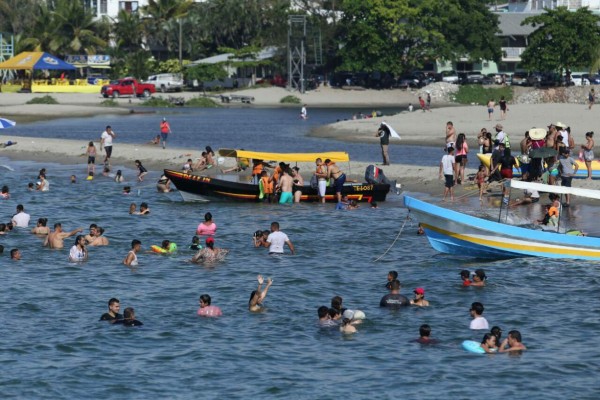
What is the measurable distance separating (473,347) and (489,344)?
356 mm

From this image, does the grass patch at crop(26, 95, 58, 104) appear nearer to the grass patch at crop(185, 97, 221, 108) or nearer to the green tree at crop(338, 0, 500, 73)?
the grass patch at crop(185, 97, 221, 108)

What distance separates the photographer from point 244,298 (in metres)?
29.2

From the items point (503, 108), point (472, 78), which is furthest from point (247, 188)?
point (472, 78)

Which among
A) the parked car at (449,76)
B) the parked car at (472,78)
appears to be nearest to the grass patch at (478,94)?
the parked car at (472,78)

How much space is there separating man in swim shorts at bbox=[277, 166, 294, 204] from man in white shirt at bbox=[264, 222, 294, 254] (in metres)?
7.82

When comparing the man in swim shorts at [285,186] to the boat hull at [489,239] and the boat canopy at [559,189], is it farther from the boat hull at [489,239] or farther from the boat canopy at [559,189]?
the boat canopy at [559,189]

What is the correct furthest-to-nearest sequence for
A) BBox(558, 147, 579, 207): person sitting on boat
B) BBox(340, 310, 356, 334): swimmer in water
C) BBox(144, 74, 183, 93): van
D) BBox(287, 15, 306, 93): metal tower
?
BBox(144, 74, 183, 93): van < BBox(287, 15, 306, 93): metal tower < BBox(558, 147, 579, 207): person sitting on boat < BBox(340, 310, 356, 334): swimmer in water

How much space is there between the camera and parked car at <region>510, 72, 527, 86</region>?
115 metres

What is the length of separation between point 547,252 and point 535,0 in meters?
130

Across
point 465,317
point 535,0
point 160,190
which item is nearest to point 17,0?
point 535,0

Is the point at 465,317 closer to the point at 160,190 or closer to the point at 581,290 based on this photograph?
the point at 581,290

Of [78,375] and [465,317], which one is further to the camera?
[465,317]

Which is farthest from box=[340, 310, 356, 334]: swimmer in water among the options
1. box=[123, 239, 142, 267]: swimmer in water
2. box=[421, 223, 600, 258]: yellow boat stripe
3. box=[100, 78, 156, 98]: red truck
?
box=[100, 78, 156, 98]: red truck

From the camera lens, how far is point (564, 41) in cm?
10875
